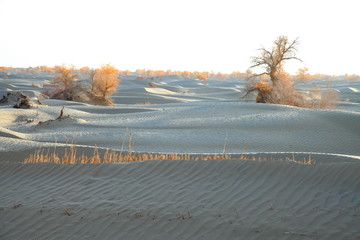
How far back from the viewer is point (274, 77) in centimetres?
2711

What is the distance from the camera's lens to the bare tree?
2705 cm

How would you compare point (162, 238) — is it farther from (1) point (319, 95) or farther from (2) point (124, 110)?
(1) point (319, 95)

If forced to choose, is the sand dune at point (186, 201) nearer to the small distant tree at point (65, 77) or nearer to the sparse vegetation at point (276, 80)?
the sparse vegetation at point (276, 80)

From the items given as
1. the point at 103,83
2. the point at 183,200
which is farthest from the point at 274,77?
the point at 183,200

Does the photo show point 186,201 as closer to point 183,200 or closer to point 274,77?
point 183,200

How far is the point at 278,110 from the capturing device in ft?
70.7

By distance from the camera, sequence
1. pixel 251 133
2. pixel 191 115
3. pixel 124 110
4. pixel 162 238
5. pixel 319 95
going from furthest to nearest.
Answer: pixel 319 95 < pixel 124 110 < pixel 191 115 < pixel 251 133 < pixel 162 238

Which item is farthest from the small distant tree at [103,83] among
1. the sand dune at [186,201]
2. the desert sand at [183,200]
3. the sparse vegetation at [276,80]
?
the sand dune at [186,201]

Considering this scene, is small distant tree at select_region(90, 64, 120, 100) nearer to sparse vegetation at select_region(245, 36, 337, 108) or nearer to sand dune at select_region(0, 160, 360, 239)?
sparse vegetation at select_region(245, 36, 337, 108)

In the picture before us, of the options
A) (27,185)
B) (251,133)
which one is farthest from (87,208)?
(251,133)

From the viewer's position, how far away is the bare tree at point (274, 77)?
2705 centimetres

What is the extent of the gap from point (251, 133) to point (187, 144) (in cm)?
324

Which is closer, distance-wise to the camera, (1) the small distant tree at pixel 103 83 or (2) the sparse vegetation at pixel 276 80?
(2) the sparse vegetation at pixel 276 80

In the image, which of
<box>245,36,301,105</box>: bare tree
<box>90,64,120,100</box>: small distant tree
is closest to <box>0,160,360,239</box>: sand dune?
<box>245,36,301,105</box>: bare tree
